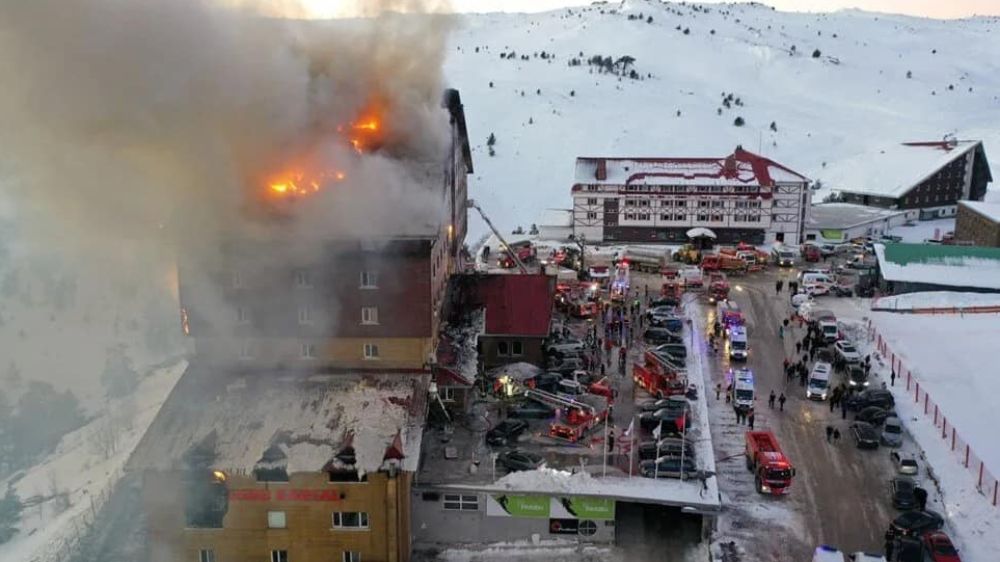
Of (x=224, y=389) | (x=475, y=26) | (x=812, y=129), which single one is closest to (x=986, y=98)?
(x=812, y=129)

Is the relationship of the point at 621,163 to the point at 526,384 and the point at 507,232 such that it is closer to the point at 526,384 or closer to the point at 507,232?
the point at 507,232

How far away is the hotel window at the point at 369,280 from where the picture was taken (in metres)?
25.8

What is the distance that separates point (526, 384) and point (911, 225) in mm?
44327

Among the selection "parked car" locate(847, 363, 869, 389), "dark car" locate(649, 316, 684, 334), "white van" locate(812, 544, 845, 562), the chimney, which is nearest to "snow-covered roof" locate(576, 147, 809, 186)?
the chimney

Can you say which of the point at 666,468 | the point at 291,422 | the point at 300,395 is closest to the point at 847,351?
the point at 666,468

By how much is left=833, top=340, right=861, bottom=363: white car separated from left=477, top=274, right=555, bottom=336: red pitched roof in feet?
38.0

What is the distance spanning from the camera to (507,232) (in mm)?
66125

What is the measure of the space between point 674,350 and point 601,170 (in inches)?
965

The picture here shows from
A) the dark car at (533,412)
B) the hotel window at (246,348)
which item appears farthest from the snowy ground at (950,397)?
the hotel window at (246,348)

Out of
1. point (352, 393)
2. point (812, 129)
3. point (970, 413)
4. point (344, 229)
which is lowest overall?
point (970, 413)

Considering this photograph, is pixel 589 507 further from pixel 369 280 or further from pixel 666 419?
pixel 369 280

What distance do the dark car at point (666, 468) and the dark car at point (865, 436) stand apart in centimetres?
666

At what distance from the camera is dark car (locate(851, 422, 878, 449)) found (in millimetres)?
27219

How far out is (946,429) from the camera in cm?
2833
